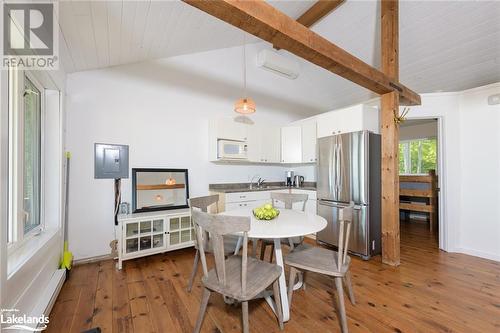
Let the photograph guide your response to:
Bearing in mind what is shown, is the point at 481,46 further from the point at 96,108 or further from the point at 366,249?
the point at 96,108

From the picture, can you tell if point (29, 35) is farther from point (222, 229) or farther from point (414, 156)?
point (414, 156)

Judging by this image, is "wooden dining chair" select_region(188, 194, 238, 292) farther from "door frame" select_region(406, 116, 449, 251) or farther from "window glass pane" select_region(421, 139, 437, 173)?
"window glass pane" select_region(421, 139, 437, 173)

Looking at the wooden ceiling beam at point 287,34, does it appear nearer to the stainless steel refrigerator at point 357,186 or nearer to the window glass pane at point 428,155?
the stainless steel refrigerator at point 357,186

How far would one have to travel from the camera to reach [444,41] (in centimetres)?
307

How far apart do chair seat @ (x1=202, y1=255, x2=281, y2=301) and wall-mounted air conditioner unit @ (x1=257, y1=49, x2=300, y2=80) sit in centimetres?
350

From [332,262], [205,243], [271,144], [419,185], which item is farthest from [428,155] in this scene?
[205,243]

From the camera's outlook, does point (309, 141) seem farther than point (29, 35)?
Yes

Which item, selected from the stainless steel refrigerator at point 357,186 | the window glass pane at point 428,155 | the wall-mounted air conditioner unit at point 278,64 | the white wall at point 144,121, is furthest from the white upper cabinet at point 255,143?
the window glass pane at point 428,155

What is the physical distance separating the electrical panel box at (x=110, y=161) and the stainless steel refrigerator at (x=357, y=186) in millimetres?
2938

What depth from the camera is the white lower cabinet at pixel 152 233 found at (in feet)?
8.96

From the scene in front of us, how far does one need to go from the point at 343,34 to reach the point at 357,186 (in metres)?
2.49

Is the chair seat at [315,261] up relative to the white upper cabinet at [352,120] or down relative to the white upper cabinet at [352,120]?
down

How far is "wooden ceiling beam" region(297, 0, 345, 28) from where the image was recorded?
3101mm

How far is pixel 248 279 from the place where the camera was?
1.54 m
